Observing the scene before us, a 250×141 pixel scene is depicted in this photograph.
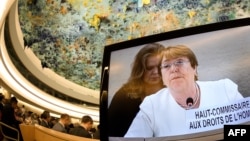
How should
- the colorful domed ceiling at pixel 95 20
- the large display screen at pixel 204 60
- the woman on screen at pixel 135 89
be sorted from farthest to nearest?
the colorful domed ceiling at pixel 95 20 < the woman on screen at pixel 135 89 < the large display screen at pixel 204 60

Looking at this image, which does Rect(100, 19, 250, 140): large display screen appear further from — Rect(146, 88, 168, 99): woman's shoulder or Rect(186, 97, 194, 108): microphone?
Rect(146, 88, 168, 99): woman's shoulder

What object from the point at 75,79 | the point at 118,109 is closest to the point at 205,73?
the point at 118,109

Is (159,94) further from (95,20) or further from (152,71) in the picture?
(95,20)

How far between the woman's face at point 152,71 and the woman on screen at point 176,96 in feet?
0.13

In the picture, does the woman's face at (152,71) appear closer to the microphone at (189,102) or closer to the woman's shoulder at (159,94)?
the woman's shoulder at (159,94)

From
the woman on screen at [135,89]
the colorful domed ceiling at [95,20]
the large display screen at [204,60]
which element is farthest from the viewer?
the colorful domed ceiling at [95,20]

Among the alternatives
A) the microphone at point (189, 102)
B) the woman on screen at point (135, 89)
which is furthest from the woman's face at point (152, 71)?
the microphone at point (189, 102)

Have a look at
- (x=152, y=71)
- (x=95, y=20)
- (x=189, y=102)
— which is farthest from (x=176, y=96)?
(x=95, y=20)

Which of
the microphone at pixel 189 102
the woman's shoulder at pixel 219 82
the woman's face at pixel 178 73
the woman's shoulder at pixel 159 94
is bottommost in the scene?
the microphone at pixel 189 102

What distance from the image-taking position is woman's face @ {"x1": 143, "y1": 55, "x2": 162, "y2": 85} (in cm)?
337

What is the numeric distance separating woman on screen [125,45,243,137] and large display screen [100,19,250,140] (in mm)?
40

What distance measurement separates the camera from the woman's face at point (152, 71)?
337 cm

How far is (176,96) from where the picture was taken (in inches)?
132

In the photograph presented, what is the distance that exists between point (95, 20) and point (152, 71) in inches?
330
